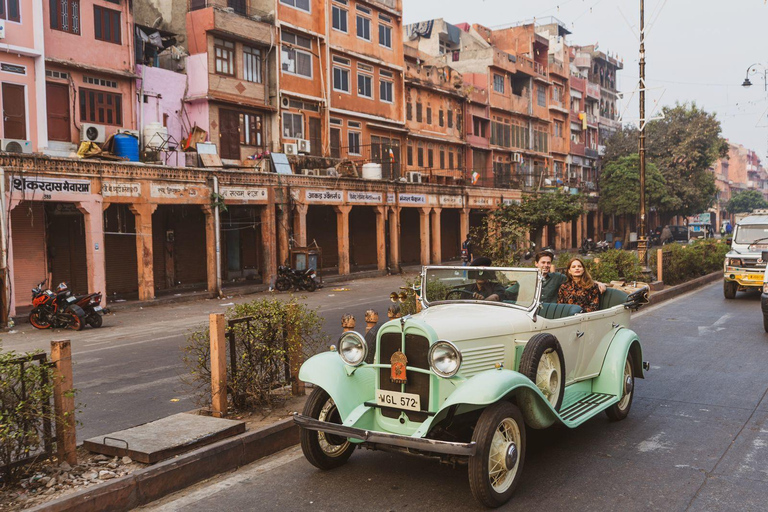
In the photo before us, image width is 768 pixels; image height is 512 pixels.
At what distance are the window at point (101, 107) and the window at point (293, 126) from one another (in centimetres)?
782

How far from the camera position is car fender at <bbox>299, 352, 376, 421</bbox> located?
5.08m

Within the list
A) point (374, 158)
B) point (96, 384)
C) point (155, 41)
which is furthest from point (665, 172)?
point (96, 384)

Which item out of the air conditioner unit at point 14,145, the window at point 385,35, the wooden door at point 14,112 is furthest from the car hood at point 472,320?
the window at point 385,35

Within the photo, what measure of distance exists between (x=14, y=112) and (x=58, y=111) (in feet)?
6.02

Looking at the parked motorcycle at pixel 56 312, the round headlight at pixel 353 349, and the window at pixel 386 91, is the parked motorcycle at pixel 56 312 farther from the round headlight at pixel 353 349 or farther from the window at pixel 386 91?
the window at pixel 386 91

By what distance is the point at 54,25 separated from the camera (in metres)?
20.7

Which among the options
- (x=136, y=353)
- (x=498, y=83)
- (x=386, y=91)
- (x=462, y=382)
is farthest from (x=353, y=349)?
(x=498, y=83)

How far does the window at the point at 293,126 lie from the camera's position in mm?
29078

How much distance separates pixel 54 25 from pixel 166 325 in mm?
11491

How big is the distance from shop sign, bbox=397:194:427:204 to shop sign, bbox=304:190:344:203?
471 cm

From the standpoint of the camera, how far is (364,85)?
34.0 m

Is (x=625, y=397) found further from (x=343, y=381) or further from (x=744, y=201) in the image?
(x=744, y=201)

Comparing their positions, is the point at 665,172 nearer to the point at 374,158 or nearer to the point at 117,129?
the point at 374,158

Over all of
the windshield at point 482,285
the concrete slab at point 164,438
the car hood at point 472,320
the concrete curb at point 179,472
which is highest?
Result: the windshield at point 482,285
